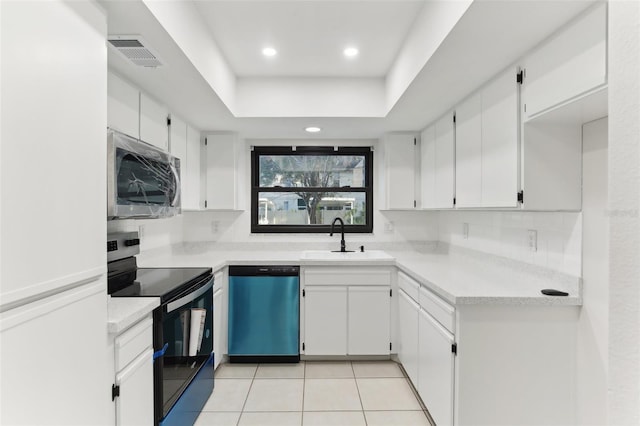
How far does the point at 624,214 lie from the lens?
415 millimetres

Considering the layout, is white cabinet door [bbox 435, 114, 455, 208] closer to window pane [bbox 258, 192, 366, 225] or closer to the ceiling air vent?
window pane [bbox 258, 192, 366, 225]

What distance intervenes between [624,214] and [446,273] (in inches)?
79.1

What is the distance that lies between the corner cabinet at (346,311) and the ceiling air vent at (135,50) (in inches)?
76.1

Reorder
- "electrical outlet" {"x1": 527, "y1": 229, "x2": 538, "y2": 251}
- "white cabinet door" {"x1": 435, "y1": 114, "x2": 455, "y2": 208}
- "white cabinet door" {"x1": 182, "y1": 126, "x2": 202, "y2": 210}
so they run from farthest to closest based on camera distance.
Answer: "white cabinet door" {"x1": 182, "y1": 126, "x2": 202, "y2": 210} < "white cabinet door" {"x1": 435, "y1": 114, "x2": 455, "y2": 208} < "electrical outlet" {"x1": 527, "y1": 229, "x2": 538, "y2": 251}

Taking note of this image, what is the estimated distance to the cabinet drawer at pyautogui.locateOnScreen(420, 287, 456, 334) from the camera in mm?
1789

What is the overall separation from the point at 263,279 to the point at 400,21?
2166mm

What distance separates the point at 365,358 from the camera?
3.05 m

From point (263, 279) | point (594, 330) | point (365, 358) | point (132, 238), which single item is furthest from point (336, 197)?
point (594, 330)

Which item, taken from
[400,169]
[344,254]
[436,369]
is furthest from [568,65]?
[344,254]

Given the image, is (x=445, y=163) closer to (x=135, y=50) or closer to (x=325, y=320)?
(x=325, y=320)

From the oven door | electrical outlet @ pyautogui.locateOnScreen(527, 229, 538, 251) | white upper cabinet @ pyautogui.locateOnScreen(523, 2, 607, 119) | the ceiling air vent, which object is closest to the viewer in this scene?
white upper cabinet @ pyautogui.locateOnScreen(523, 2, 607, 119)

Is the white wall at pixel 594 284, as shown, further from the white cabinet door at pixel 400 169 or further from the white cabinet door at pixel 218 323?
the white cabinet door at pixel 218 323

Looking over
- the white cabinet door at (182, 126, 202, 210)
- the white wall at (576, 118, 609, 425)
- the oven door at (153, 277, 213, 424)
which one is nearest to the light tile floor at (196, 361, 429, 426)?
the oven door at (153, 277, 213, 424)

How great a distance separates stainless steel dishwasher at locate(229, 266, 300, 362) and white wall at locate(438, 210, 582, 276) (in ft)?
5.12
